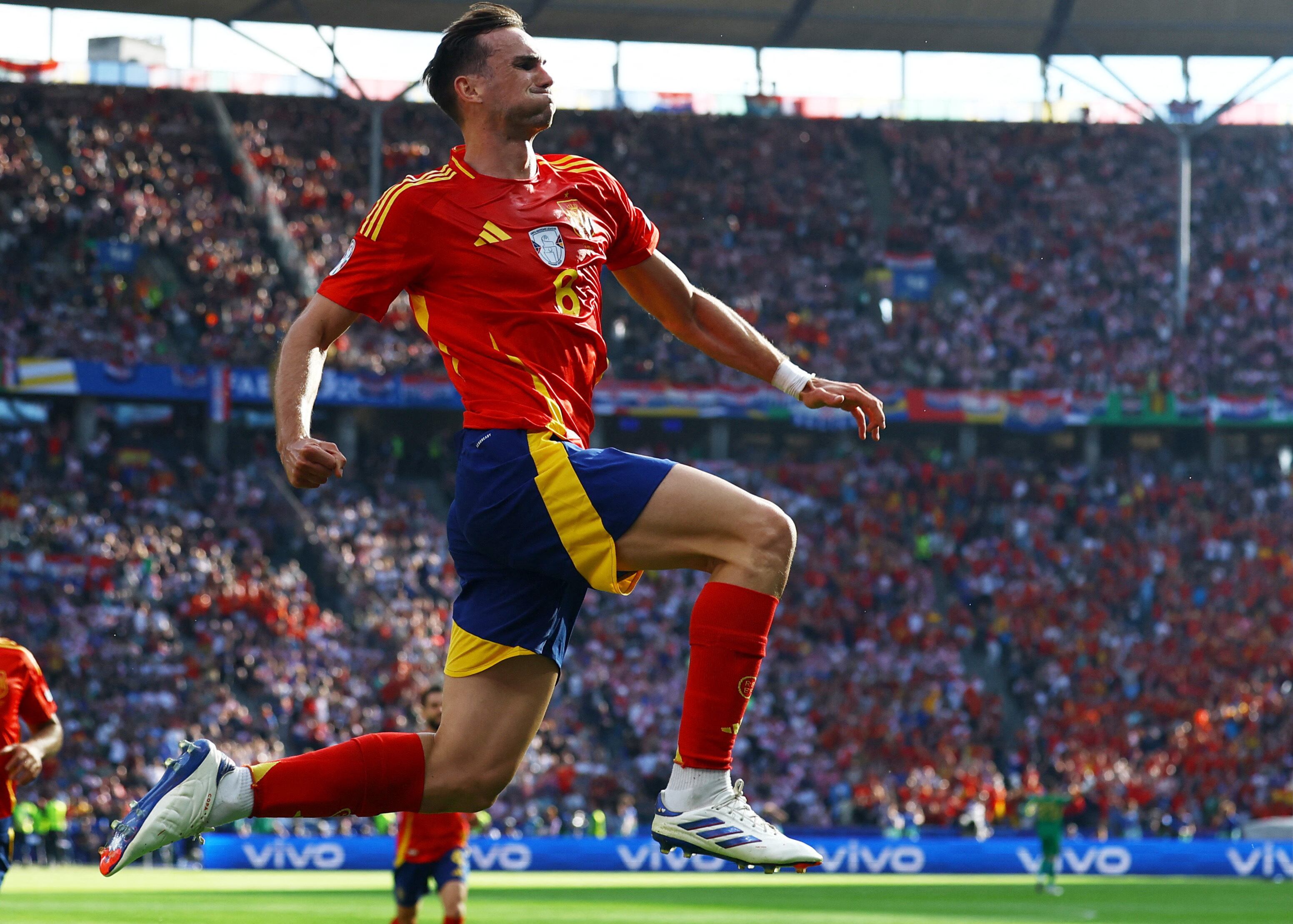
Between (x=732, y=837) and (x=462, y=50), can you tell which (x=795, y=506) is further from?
(x=732, y=837)

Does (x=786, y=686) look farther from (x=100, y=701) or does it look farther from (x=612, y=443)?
(x=100, y=701)

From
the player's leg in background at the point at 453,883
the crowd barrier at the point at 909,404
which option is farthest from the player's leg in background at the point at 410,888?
the crowd barrier at the point at 909,404

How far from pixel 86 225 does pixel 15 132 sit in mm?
2878

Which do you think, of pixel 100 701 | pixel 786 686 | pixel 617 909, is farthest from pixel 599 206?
pixel 786 686

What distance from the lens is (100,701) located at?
2570 cm

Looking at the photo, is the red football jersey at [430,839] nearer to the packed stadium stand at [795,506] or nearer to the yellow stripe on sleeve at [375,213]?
the yellow stripe on sleeve at [375,213]

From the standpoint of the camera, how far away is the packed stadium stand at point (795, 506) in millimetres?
26734

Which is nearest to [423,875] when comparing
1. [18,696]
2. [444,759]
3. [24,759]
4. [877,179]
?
[18,696]

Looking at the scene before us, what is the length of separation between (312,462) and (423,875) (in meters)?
8.22

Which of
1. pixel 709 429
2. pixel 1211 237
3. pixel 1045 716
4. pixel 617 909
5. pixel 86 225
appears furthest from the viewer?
pixel 1211 237

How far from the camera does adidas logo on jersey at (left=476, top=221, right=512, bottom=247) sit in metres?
5.32

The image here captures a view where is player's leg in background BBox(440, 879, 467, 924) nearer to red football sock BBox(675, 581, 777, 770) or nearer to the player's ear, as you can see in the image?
red football sock BBox(675, 581, 777, 770)

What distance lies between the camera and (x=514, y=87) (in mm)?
5441

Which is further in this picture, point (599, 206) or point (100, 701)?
point (100, 701)
